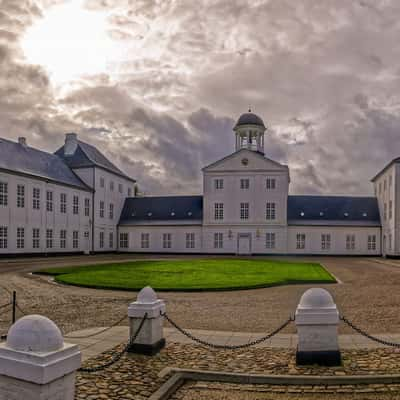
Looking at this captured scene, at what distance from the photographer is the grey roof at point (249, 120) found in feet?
168

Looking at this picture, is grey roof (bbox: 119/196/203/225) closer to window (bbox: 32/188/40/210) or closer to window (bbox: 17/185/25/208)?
window (bbox: 32/188/40/210)

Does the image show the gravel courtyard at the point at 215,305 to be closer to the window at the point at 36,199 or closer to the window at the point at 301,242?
the window at the point at 36,199

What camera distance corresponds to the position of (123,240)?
53938mm

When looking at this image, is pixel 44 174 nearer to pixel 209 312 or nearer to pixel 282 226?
pixel 282 226

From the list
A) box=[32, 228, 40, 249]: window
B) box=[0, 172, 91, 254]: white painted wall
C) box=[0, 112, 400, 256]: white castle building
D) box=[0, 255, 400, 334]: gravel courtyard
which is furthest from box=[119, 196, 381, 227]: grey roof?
box=[0, 255, 400, 334]: gravel courtyard

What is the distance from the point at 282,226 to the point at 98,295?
35.8 meters

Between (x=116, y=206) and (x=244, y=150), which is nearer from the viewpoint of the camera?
(x=244, y=150)

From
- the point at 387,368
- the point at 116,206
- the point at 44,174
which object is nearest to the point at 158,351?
the point at 387,368

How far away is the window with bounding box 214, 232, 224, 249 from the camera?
4962 centimetres

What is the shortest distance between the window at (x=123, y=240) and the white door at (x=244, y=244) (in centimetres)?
1374

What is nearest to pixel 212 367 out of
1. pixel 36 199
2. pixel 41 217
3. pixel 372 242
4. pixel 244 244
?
pixel 36 199

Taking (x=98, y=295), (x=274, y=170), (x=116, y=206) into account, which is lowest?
(x=98, y=295)

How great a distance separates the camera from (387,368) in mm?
6703

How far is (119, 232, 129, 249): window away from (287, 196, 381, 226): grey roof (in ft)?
62.5
